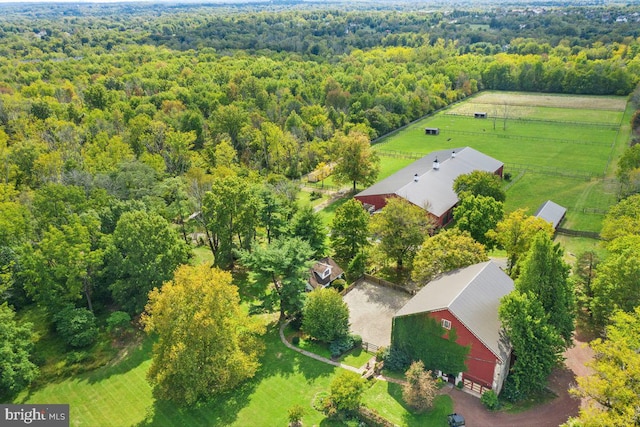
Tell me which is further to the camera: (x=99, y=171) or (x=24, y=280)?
(x=99, y=171)

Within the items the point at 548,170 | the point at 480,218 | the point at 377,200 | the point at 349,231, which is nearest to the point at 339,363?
the point at 349,231

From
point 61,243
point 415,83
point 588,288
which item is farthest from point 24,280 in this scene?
point 415,83

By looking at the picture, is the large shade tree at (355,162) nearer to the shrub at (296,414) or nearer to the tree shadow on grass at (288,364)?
the tree shadow on grass at (288,364)

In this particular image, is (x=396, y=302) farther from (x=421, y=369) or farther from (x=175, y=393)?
(x=175, y=393)

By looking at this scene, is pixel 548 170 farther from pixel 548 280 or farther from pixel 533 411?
pixel 533 411

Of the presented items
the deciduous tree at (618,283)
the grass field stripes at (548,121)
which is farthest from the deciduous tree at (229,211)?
the grass field stripes at (548,121)
